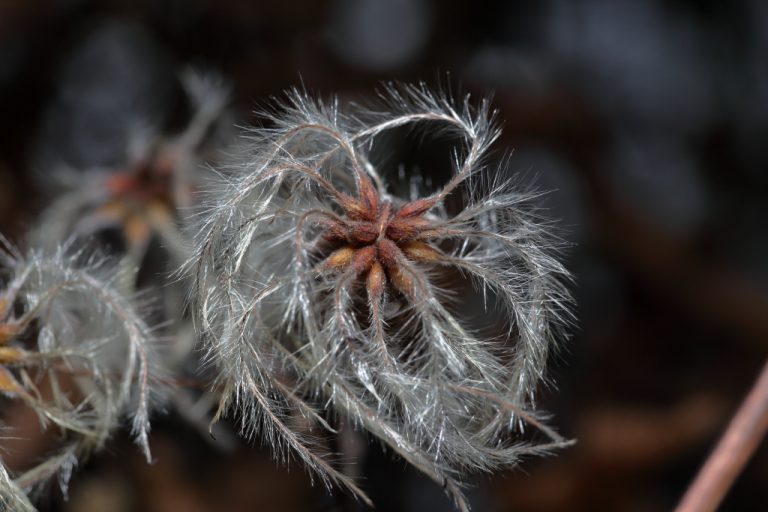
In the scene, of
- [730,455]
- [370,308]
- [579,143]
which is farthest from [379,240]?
[579,143]

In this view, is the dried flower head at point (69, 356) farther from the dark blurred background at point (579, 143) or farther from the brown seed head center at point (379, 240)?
the dark blurred background at point (579, 143)

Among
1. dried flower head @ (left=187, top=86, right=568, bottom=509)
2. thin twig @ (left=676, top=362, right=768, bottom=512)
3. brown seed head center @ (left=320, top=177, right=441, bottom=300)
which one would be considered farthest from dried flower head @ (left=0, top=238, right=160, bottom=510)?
thin twig @ (left=676, top=362, right=768, bottom=512)

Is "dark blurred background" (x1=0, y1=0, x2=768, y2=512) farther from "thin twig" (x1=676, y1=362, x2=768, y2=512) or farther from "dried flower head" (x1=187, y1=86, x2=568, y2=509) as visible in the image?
"thin twig" (x1=676, y1=362, x2=768, y2=512)

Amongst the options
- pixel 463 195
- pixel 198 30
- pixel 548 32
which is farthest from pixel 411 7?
pixel 463 195

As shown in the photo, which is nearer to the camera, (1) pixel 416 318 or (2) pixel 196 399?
Result: (1) pixel 416 318

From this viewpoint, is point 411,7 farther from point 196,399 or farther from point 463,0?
point 196,399

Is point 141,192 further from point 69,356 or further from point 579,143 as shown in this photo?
point 579,143

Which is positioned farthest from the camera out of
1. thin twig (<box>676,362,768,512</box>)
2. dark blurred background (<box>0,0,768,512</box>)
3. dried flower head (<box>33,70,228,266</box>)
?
dark blurred background (<box>0,0,768,512</box>)
